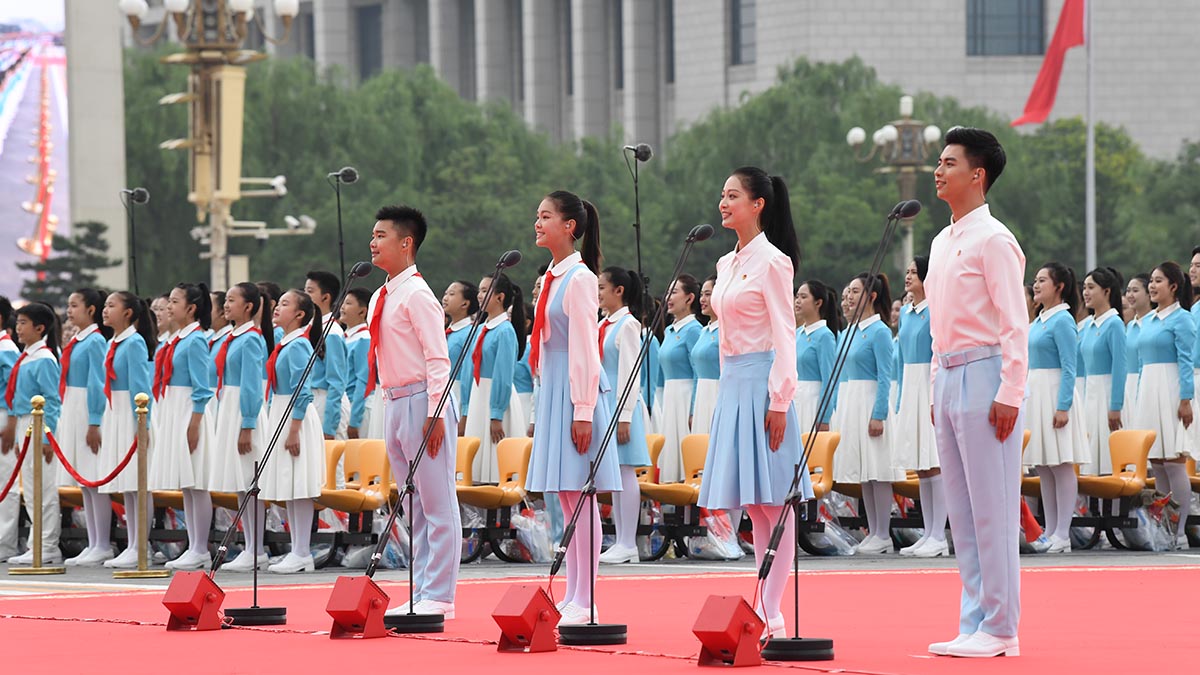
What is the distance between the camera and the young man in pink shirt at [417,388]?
11430 mm

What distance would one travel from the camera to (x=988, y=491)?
9.52 meters

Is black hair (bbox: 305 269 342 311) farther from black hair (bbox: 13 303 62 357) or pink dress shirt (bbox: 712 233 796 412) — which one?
pink dress shirt (bbox: 712 233 796 412)

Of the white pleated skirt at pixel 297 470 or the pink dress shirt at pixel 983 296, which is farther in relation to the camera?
the white pleated skirt at pixel 297 470

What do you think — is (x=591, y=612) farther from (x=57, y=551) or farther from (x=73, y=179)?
(x=73, y=179)

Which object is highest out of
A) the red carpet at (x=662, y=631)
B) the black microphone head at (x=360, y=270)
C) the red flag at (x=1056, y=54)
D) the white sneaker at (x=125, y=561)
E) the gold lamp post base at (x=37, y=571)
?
the red flag at (x=1056, y=54)

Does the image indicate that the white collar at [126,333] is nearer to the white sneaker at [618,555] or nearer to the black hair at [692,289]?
the white sneaker at [618,555]

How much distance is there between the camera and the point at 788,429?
10078 mm

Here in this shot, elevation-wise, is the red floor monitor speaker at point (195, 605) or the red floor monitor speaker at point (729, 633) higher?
the red floor monitor speaker at point (729, 633)

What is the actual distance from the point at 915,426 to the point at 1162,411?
1994 mm

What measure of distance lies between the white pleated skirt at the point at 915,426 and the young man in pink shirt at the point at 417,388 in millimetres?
5598

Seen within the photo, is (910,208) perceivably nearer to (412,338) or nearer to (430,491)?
(412,338)

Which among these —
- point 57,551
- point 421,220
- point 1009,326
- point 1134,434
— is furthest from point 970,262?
point 57,551

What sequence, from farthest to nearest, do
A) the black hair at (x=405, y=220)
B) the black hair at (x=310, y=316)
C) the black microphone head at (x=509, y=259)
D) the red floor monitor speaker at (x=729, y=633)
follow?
the black hair at (x=310, y=316) < the black hair at (x=405, y=220) < the black microphone head at (x=509, y=259) < the red floor monitor speaker at (x=729, y=633)

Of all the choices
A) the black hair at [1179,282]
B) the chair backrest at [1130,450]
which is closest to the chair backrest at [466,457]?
the chair backrest at [1130,450]
